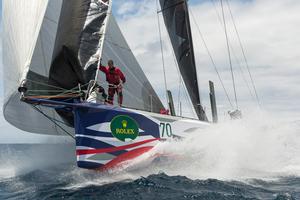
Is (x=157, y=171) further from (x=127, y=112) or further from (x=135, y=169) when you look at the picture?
(x=127, y=112)

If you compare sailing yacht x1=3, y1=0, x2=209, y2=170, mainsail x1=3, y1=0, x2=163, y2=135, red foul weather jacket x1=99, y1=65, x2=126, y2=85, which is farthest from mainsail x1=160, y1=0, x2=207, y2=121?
mainsail x1=3, y1=0, x2=163, y2=135

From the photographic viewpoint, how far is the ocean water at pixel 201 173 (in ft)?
21.1

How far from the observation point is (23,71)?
7.29m

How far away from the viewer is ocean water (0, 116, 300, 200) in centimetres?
644

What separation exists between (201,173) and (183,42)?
15.2ft

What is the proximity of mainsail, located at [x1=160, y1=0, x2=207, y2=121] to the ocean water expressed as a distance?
6.52 feet

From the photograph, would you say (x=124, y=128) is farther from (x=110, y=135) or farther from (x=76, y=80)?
(x=76, y=80)

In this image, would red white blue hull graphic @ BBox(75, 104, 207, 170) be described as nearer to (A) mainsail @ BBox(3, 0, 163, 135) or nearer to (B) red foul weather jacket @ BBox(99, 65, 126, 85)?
(A) mainsail @ BBox(3, 0, 163, 135)

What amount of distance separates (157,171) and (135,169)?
549 mm

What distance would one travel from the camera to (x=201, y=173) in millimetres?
8367

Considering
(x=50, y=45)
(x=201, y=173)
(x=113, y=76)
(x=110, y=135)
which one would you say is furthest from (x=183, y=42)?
(x=110, y=135)

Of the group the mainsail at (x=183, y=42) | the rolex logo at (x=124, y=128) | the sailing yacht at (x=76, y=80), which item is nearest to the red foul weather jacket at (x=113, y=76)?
the sailing yacht at (x=76, y=80)

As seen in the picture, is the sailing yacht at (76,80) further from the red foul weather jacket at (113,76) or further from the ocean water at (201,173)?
the red foul weather jacket at (113,76)

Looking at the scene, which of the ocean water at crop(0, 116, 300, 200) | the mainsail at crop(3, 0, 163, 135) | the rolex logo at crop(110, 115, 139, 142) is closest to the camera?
the ocean water at crop(0, 116, 300, 200)
